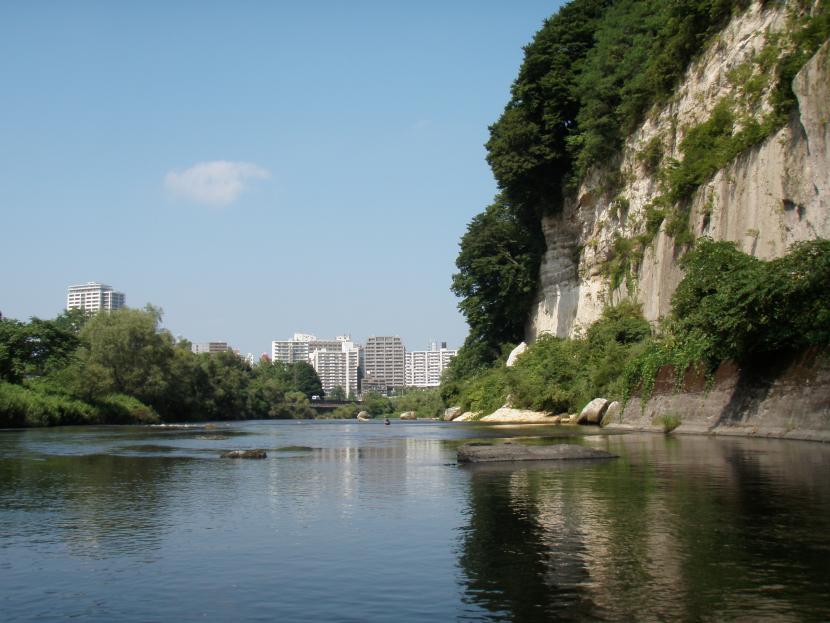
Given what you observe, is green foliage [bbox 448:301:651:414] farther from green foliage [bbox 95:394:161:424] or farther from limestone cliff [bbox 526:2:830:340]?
green foliage [bbox 95:394:161:424]

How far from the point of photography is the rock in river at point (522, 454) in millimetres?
20391

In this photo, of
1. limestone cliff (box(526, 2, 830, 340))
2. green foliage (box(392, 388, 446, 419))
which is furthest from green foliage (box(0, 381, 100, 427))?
green foliage (box(392, 388, 446, 419))

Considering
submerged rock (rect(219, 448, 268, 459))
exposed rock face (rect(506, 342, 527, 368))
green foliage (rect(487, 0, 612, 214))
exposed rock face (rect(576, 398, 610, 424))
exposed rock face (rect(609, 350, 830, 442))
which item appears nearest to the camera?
exposed rock face (rect(609, 350, 830, 442))

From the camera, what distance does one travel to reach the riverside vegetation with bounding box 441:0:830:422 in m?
26.1

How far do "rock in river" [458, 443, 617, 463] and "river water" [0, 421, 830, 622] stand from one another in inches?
68.5

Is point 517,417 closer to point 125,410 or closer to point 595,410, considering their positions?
point 595,410

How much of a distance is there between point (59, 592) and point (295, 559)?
2.55 meters

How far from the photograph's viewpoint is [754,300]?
2509 cm

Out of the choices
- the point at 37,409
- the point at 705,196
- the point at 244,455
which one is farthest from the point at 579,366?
the point at 37,409

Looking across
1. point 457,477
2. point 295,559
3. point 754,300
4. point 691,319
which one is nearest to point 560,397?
point 691,319

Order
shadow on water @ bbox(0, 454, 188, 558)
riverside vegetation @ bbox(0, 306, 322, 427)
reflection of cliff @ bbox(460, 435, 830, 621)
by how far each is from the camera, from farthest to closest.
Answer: riverside vegetation @ bbox(0, 306, 322, 427)
shadow on water @ bbox(0, 454, 188, 558)
reflection of cliff @ bbox(460, 435, 830, 621)

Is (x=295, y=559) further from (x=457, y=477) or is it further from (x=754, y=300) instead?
(x=754, y=300)

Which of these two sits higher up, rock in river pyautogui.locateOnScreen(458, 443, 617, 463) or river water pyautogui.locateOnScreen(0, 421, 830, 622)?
rock in river pyautogui.locateOnScreen(458, 443, 617, 463)

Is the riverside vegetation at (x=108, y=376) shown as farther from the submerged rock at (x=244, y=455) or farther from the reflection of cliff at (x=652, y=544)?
the reflection of cliff at (x=652, y=544)
